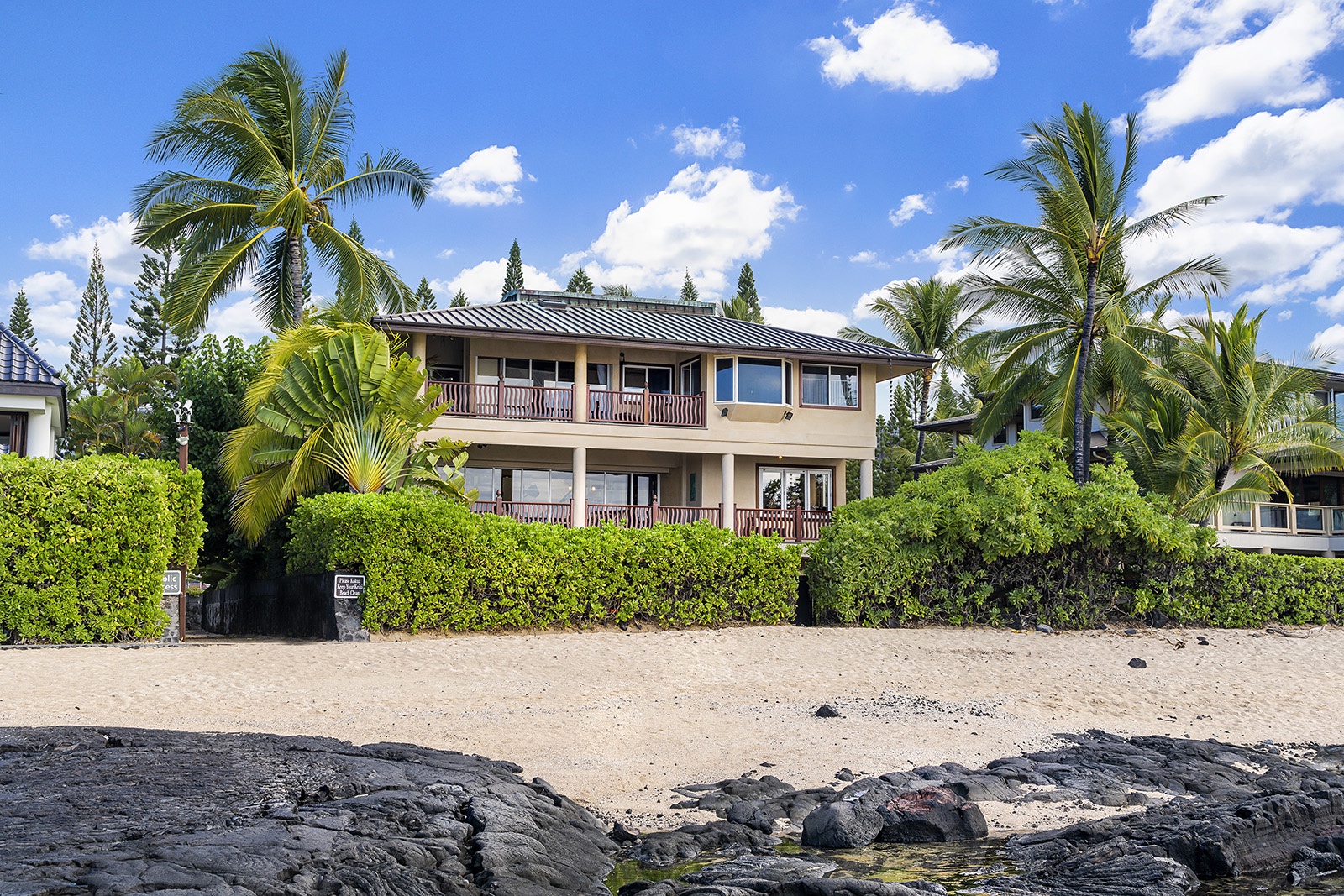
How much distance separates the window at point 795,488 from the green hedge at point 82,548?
53.0ft

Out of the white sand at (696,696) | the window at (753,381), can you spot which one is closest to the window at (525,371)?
the window at (753,381)

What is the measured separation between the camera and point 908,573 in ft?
62.5

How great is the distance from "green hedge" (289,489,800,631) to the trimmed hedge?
128 cm

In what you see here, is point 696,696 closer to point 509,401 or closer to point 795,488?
point 509,401

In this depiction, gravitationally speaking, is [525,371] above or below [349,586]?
above

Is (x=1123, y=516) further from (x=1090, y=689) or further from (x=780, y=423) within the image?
(x=780, y=423)

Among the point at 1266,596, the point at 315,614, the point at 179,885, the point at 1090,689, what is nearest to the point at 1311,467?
the point at 1266,596

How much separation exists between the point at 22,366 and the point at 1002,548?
17339 millimetres

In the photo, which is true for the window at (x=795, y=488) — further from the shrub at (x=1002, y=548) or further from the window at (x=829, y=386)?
the shrub at (x=1002, y=548)

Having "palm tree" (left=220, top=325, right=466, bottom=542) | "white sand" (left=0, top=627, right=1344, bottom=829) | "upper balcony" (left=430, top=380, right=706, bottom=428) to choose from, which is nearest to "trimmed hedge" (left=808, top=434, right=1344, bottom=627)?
"white sand" (left=0, top=627, right=1344, bottom=829)

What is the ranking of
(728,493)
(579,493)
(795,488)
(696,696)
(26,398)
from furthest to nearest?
(795,488) < (728,493) < (579,493) < (26,398) < (696,696)

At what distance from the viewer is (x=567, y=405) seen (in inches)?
1054

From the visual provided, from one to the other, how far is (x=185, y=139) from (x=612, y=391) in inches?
423

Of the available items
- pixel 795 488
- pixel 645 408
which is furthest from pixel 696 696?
pixel 795 488
